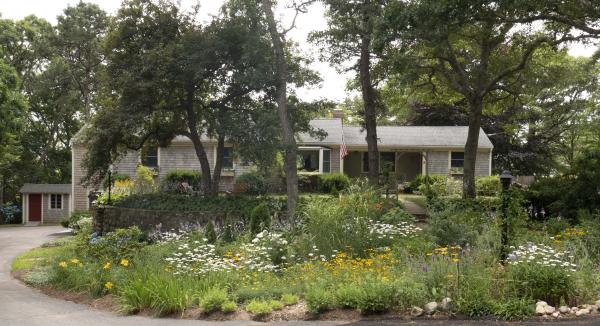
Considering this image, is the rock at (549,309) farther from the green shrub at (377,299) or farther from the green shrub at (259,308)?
the green shrub at (259,308)

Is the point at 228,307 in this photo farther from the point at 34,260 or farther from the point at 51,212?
the point at 51,212

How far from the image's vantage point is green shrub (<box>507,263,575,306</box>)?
23.9 feet

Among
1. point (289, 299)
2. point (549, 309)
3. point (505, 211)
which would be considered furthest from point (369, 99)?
point (549, 309)

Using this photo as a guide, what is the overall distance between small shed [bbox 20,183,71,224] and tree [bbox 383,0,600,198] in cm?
2830

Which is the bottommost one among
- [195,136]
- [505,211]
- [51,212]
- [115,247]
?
[51,212]

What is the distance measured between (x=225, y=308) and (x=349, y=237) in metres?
3.92

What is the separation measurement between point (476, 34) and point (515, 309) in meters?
14.7

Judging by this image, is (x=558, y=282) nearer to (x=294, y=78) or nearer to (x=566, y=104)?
(x=294, y=78)

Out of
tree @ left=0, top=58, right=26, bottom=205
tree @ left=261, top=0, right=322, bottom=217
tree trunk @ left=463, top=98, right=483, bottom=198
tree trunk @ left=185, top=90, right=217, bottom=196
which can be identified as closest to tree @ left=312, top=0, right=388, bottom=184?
tree @ left=261, top=0, right=322, bottom=217

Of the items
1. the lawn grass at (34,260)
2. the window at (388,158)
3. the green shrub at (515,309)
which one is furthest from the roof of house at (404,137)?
the green shrub at (515,309)

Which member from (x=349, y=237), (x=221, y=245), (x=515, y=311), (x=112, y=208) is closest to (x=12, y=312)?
(x=221, y=245)

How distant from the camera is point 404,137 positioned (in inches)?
1190

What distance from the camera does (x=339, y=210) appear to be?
1205 centimetres

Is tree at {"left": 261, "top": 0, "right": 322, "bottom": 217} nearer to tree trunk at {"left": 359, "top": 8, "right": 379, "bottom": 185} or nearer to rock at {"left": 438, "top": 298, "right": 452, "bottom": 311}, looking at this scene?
tree trunk at {"left": 359, "top": 8, "right": 379, "bottom": 185}
